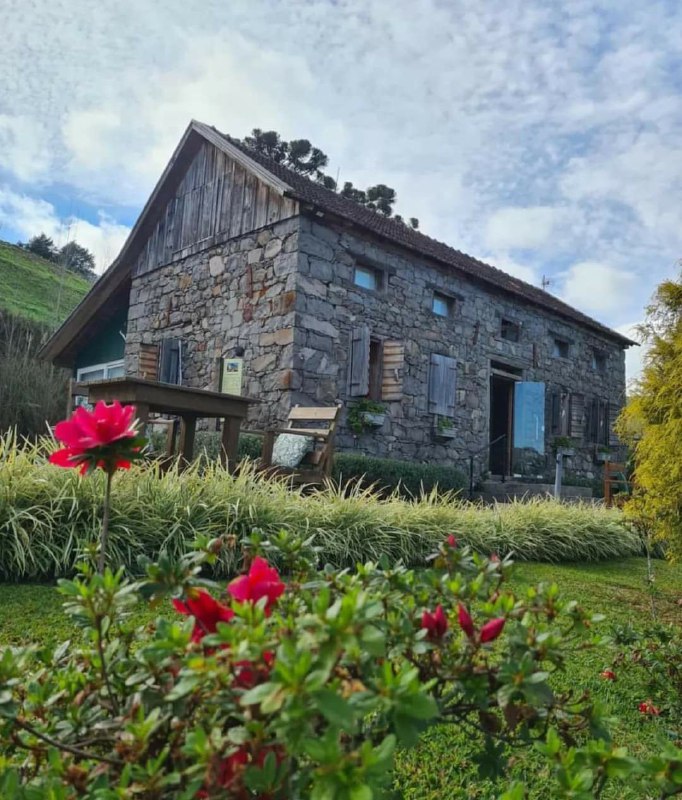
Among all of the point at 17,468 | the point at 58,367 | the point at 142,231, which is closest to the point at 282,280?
the point at 142,231

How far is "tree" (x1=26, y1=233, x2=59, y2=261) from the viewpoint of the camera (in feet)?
110

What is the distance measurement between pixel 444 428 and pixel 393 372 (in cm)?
153

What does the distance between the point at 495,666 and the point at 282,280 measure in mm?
8863

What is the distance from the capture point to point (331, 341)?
9508 mm

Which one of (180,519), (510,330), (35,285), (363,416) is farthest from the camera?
(35,285)

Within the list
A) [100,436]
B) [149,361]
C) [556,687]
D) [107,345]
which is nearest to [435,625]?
[100,436]

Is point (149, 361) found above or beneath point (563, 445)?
above

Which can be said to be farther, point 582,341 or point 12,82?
point 582,341

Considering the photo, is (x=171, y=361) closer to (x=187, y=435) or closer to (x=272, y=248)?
(x=272, y=248)

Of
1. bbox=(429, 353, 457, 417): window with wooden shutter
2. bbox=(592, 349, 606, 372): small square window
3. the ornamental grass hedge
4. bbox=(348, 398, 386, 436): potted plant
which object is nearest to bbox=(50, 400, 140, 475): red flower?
the ornamental grass hedge

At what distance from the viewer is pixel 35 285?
27734 mm

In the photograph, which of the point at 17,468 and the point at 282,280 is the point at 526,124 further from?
the point at 17,468

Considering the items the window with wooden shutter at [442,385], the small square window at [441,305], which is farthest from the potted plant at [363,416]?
the small square window at [441,305]

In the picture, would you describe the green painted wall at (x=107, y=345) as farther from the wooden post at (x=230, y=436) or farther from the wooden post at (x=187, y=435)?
the wooden post at (x=230, y=436)
